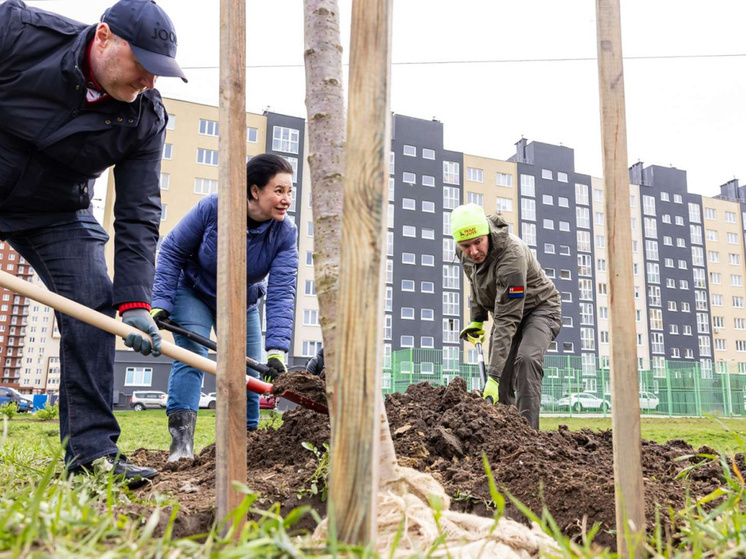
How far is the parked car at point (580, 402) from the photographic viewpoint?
81.1 ft

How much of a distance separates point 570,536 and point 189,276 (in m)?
2.72

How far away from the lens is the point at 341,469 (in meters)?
1.13

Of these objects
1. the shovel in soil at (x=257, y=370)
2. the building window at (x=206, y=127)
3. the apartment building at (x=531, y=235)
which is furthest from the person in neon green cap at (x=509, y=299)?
the building window at (x=206, y=127)

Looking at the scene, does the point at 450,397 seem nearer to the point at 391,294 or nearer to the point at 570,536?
the point at 570,536

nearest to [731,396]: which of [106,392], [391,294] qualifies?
[391,294]

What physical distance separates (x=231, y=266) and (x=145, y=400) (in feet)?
108

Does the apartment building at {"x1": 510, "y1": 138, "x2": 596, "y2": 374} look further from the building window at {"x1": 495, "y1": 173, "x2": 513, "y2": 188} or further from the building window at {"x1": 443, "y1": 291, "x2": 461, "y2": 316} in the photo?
the building window at {"x1": 443, "y1": 291, "x2": 461, "y2": 316}

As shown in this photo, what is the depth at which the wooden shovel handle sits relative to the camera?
235 centimetres

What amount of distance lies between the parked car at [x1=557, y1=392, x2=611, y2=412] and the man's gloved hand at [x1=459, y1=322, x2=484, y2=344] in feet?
68.1

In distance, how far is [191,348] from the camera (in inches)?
150

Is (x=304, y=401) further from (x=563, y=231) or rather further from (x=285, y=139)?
(x=563, y=231)

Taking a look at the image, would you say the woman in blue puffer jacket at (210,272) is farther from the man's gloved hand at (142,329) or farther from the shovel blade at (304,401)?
the man's gloved hand at (142,329)

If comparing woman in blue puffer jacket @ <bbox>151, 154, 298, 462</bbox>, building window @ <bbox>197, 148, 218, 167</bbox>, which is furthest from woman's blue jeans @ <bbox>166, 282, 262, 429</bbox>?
building window @ <bbox>197, 148, 218, 167</bbox>

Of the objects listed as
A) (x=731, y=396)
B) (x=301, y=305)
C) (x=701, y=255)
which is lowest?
(x=731, y=396)
